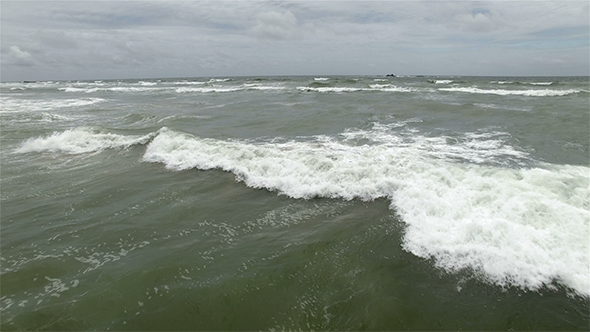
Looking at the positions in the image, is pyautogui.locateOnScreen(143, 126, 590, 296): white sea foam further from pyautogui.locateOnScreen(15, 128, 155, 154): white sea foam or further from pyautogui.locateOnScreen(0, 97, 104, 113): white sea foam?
pyautogui.locateOnScreen(0, 97, 104, 113): white sea foam

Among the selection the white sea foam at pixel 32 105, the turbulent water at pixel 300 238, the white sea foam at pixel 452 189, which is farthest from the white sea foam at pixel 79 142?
the white sea foam at pixel 32 105

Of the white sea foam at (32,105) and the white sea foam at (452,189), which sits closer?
the white sea foam at (452,189)

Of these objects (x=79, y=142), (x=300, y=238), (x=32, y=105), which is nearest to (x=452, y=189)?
(x=300, y=238)

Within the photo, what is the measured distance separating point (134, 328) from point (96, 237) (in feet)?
8.43

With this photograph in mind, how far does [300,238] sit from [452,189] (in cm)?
357

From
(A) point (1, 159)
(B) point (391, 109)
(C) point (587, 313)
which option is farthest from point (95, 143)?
(B) point (391, 109)

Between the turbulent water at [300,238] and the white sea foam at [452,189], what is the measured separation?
0.04 meters

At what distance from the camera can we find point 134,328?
151 inches

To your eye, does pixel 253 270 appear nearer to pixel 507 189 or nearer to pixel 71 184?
pixel 507 189

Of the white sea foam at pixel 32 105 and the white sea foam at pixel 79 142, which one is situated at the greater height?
the white sea foam at pixel 32 105

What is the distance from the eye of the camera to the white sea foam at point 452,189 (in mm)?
4836

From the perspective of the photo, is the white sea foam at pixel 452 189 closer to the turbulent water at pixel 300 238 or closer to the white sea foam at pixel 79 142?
the turbulent water at pixel 300 238

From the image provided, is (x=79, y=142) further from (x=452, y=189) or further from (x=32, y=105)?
(x=32, y=105)

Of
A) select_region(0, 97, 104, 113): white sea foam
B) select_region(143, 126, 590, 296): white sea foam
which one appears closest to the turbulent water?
select_region(143, 126, 590, 296): white sea foam
